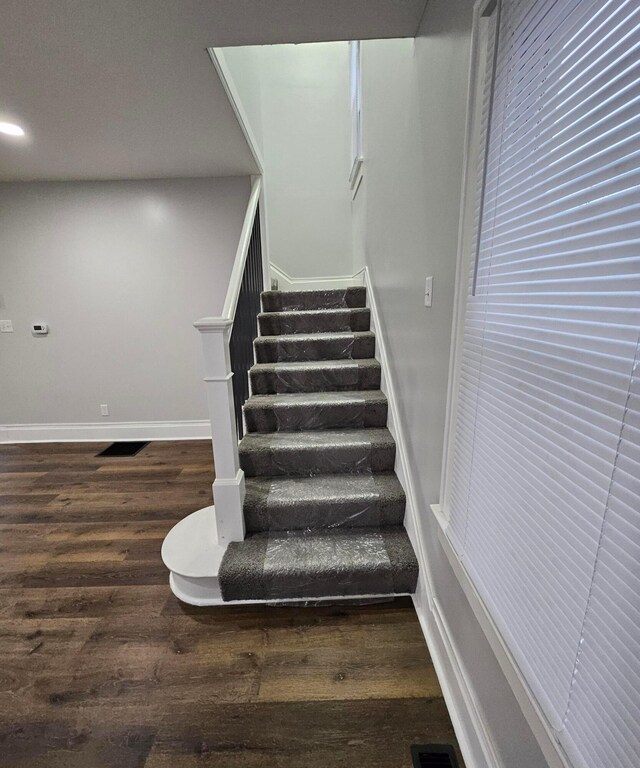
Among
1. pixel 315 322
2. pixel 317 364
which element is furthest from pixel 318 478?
pixel 315 322

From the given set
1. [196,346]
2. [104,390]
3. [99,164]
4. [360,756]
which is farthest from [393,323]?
[104,390]

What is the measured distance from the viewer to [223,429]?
1.51 meters

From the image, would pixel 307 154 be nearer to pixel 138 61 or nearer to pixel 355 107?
pixel 355 107

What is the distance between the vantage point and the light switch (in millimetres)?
1272

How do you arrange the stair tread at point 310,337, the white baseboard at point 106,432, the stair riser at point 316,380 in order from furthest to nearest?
1. the white baseboard at point 106,432
2. the stair tread at point 310,337
3. the stair riser at point 316,380

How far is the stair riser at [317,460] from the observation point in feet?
5.96

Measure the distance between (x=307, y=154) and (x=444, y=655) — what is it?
4200 millimetres

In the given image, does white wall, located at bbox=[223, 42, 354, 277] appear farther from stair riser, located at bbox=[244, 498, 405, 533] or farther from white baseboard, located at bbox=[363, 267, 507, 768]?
stair riser, located at bbox=[244, 498, 405, 533]

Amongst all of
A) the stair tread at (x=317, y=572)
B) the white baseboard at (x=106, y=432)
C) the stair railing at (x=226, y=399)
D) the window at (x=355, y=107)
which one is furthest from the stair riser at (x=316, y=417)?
the window at (x=355, y=107)

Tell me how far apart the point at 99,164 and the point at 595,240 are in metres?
3.15

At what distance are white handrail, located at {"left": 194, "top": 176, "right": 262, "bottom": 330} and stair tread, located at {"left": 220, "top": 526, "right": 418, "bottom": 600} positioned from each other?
1.03 metres

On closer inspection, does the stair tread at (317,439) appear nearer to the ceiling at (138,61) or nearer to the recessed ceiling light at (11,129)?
the ceiling at (138,61)

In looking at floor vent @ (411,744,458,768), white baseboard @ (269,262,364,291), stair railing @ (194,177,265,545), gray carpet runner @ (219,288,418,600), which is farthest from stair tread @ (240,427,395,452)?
white baseboard @ (269,262,364,291)

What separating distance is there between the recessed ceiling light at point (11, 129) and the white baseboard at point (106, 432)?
225 centimetres
